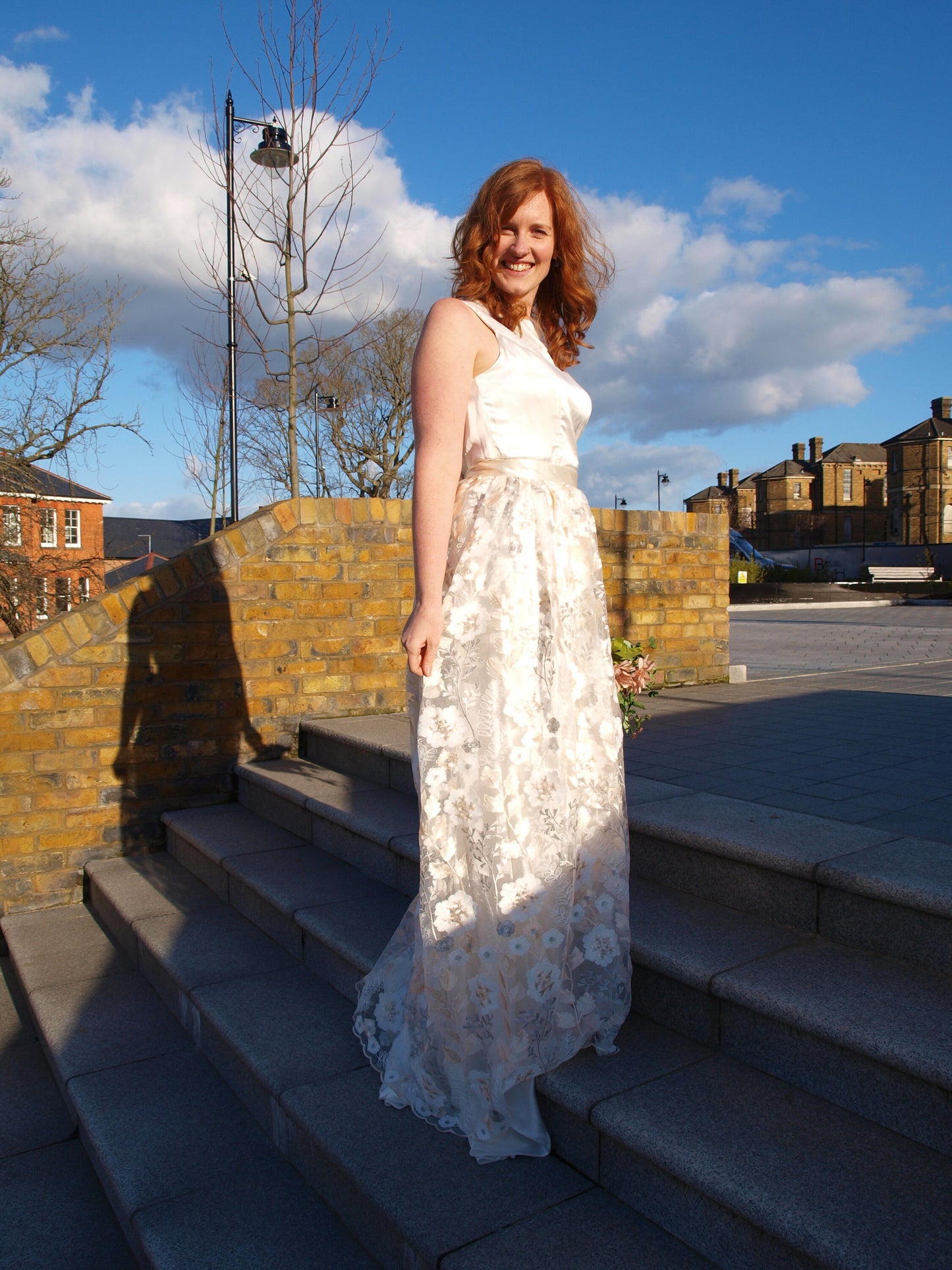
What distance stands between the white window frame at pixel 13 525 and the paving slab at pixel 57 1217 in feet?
36.1

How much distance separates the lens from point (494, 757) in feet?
6.32

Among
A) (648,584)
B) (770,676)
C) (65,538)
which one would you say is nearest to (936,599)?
(770,676)

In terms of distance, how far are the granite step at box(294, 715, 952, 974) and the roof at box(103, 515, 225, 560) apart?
51740 mm

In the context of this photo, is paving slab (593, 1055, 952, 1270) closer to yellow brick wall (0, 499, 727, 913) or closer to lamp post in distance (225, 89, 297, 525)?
yellow brick wall (0, 499, 727, 913)

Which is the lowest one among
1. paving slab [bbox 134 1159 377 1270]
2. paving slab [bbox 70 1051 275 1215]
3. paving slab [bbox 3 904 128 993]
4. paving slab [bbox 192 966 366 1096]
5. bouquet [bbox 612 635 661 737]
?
paving slab [bbox 3 904 128 993]

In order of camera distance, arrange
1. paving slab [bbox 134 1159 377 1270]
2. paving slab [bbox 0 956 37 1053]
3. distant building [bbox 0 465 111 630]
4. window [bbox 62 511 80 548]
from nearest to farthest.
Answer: paving slab [bbox 134 1159 377 1270], paving slab [bbox 0 956 37 1053], distant building [bbox 0 465 111 630], window [bbox 62 511 80 548]

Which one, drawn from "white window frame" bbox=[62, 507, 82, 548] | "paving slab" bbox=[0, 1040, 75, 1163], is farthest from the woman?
A: "white window frame" bbox=[62, 507, 82, 548]

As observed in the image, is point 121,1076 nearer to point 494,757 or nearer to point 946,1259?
point 494,757

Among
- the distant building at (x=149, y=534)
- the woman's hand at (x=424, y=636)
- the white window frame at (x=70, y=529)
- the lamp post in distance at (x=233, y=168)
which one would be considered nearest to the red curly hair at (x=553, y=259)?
the woman's hand at (x=424, y=636)

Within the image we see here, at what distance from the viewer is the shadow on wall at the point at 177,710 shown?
4219mm

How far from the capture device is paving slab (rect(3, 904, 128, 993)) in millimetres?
3350

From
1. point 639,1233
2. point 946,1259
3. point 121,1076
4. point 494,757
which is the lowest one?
point 121,1076

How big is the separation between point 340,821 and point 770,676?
4725 mm

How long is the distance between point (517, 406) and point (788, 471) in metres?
81.3
